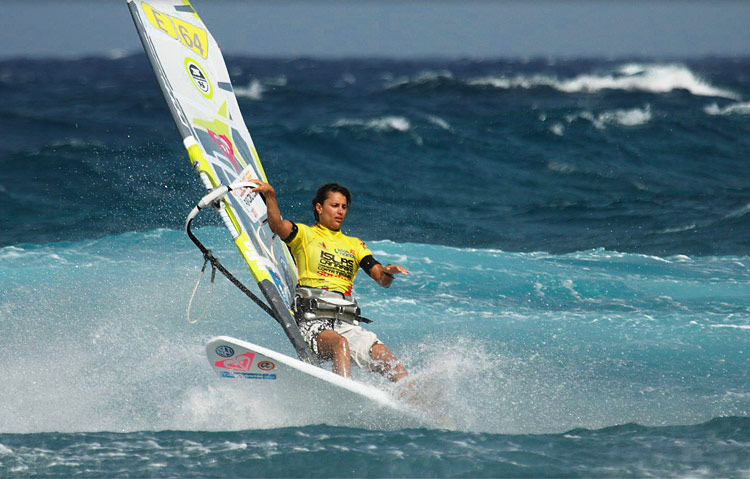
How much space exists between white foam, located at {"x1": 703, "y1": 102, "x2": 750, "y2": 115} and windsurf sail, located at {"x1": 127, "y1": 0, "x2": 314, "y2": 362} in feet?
68.1

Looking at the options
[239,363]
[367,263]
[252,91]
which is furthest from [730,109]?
[239,363]

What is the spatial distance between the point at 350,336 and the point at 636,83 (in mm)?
27993

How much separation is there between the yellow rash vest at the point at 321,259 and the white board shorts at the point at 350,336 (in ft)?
0.78

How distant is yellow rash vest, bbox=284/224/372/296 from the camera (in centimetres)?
581

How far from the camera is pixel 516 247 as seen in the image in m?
12.9

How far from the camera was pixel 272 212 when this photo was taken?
5.60 meters

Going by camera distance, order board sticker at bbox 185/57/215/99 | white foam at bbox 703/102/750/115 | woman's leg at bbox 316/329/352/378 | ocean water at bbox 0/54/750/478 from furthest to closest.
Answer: white foam at bbox 703/102/750/115
board sticker at bbox 185/57/215/99
woman's leg at bbox 316/329/352/378
ocean water at bbox 0/54/750/478

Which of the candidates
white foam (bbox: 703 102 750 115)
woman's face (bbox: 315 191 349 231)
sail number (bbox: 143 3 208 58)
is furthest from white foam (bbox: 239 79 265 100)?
woman's face (bbox: 315 191 349 231)

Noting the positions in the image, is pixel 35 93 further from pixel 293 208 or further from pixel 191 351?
pixel 191 351

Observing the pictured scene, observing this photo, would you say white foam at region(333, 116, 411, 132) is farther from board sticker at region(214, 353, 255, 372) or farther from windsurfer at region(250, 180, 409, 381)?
board sticker at region(214, 353, 255, 372)

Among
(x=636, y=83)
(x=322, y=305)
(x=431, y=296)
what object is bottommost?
(x=322, y=305)

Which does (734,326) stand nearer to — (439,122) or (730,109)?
(439,122)

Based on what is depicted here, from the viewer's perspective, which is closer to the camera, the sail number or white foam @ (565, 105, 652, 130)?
the sail number

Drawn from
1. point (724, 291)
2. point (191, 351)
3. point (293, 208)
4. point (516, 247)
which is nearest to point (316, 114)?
point (293, 208)
